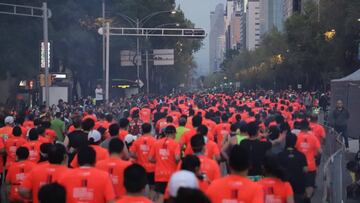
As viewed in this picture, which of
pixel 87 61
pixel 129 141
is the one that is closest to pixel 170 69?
pixel 87 61

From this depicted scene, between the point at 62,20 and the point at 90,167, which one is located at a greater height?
the point at 62,20

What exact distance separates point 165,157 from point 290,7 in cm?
15921

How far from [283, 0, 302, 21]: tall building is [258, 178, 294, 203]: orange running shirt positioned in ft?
429

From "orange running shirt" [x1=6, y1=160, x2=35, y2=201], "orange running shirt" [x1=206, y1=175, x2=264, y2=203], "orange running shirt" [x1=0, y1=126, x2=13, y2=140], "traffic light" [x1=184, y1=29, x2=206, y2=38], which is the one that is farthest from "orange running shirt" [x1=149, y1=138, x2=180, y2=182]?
"traffic light" [x1=184, y1=29, x2=206, y2=38]

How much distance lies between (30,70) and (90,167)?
34176mm

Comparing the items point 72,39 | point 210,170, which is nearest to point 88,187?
point 210,170

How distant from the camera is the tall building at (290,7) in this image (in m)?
149

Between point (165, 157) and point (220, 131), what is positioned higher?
point (220, 131)

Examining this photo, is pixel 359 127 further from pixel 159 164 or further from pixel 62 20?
pixel 62 20

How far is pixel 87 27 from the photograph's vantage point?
48.4m

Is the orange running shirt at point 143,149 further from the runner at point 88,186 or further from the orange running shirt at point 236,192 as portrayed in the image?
the orange running shirt at point 236,192

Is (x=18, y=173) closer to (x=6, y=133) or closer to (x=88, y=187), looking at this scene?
(x=88, y=187)

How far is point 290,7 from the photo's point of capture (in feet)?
549

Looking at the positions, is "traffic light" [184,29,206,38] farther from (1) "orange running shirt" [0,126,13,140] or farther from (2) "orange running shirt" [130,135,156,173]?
(2) "orange running shirt" [130,135,156,173]
